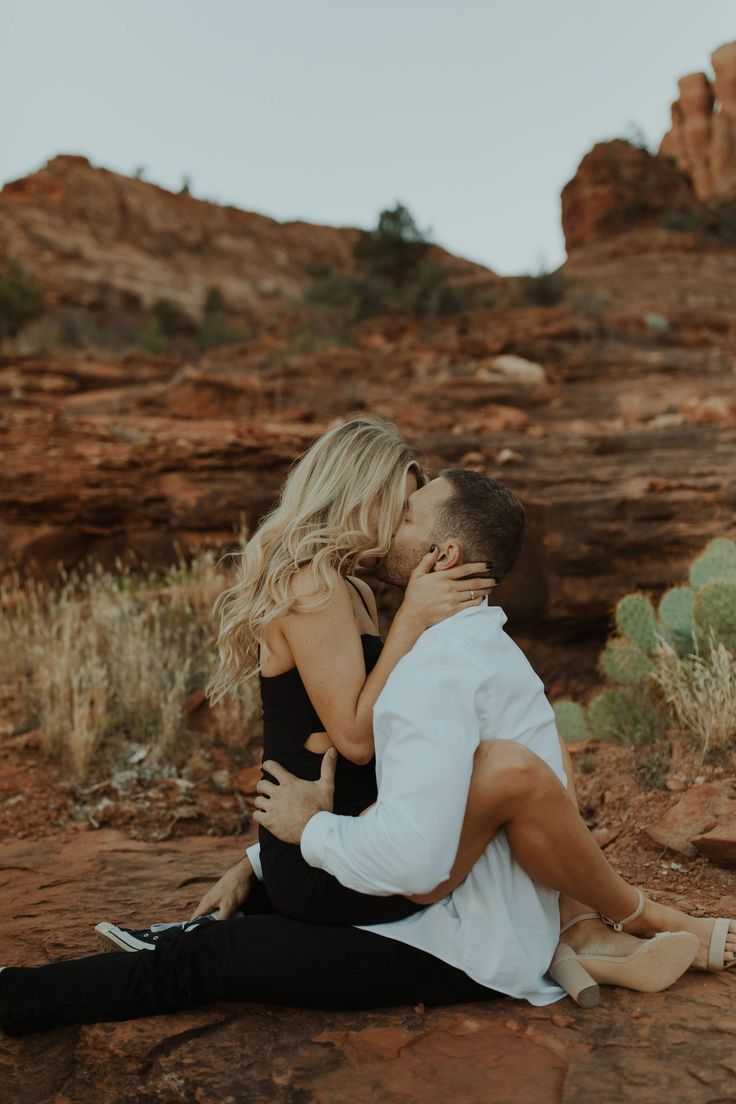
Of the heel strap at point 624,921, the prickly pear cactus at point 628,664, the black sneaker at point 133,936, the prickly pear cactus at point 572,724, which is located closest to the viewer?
the heel strap at point 624,921

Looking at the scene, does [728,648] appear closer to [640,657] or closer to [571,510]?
[640,657]

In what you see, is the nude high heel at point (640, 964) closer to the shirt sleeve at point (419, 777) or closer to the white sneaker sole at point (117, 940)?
the shirt sleeve at point (419, 777)

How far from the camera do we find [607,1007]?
2225 mm

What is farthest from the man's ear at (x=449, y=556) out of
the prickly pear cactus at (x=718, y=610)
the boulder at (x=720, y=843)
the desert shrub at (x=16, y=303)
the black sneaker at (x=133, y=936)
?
the desert shrub at (x=16, y=303)

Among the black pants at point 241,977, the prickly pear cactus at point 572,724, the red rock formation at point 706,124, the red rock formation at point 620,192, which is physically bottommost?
the prickly pear cactus at point 572,724

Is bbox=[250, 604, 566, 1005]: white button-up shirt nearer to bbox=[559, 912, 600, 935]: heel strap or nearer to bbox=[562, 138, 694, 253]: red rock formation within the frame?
bbox=[559, 912, 600, 935]: heel strap

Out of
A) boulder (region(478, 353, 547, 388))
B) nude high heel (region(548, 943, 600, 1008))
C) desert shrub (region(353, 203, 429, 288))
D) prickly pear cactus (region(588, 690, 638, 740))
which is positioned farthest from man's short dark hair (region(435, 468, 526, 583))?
desert shrub (region(353, 203, 429, 288))

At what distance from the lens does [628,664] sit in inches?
202

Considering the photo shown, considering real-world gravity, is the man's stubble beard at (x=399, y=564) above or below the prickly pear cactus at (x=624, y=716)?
above

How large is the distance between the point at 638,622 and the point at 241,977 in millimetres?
3733

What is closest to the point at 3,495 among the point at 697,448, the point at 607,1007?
the point at 697,448

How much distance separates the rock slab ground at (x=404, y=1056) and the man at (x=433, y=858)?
0.21 feet

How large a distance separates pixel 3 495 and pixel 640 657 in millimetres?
6376

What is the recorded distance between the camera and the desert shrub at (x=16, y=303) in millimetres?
17719
